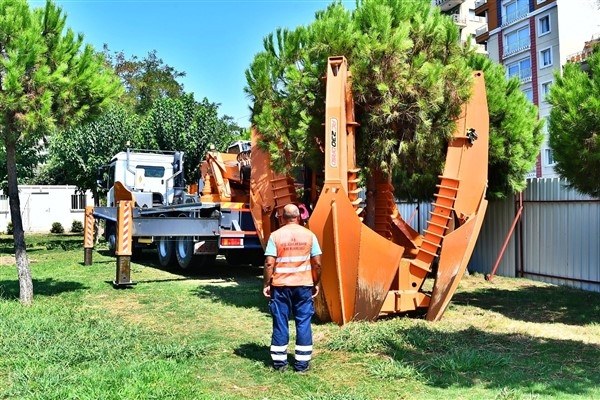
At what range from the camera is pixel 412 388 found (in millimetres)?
5059

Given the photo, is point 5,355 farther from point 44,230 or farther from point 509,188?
point 44,230

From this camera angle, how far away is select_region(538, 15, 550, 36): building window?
39219 mm

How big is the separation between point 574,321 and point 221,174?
8187mm

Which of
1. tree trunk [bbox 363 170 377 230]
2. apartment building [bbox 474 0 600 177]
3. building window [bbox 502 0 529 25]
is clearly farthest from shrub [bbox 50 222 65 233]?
building window [bbox 502 0 529 25]

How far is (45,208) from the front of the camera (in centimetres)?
3700

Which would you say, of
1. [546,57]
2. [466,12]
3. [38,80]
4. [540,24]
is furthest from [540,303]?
[466,12]

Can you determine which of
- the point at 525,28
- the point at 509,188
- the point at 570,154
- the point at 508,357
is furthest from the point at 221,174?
the point at 525,28

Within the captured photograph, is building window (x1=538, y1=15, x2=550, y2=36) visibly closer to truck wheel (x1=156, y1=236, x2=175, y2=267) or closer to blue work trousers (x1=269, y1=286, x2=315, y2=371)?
A: truck wheel (x1=156, y1=236, x2=175, y2=267)

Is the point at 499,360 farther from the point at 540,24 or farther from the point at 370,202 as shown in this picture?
the point at 540,24

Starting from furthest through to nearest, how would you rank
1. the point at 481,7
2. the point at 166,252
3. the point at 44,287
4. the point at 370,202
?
1. the point at 481,7
2. the point at 166,252
3. the point at 44,287
4. the point at 370,202

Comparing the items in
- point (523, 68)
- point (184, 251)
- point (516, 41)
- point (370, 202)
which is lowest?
point (184, 251)

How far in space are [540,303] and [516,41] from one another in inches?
1470

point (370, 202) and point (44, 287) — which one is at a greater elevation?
point (370, 202)

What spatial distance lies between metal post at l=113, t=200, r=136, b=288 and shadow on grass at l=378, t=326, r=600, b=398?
20.1ft
